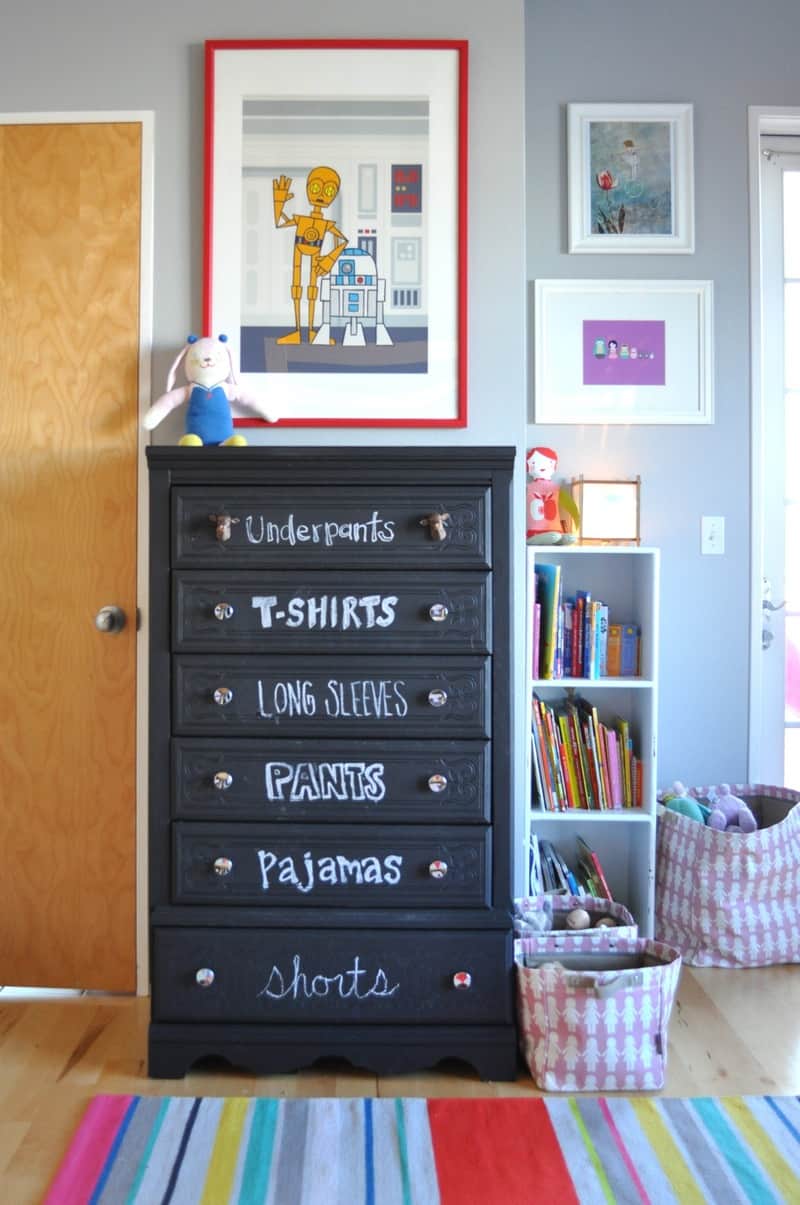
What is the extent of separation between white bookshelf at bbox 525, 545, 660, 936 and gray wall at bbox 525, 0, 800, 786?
0.15 m

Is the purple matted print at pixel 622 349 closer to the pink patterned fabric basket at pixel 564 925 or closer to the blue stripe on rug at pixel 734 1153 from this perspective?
the pink patterned fabric basket at pixel 564 925

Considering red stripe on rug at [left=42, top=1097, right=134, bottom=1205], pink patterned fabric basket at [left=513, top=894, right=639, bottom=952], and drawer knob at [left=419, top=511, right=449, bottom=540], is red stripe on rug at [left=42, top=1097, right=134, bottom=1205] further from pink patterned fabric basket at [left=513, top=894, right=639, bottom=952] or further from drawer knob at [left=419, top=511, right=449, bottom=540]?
drawer knob at [left=419, top=511, right=449, bottom=540]

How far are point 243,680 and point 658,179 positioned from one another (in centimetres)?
185

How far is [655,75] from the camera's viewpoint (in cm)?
257

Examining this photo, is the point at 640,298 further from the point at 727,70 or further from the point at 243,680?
the point at 243,680

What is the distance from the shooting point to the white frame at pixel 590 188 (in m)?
2.55

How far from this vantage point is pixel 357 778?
179 centimetres

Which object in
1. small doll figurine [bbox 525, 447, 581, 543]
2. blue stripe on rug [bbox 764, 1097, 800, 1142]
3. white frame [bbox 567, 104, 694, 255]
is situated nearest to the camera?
blue stripe on rug [bbox 764, 1097, 800, 1142]

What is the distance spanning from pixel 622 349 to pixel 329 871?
164 cm

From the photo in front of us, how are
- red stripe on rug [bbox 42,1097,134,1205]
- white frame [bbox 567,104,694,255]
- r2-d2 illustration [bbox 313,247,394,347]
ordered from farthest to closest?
white frame [bbox 567,104,694,255], r2-d2 illustration [bbox 313,247,394,347], red stripe on rug [bbox 42,1097,134,1205]

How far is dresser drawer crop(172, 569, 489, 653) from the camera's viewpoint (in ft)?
5.88

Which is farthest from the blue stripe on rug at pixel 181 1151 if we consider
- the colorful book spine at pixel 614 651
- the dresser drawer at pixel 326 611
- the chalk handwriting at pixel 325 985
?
the colorful book spine at pixel 614 651

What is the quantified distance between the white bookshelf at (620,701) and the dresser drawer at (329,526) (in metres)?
0.50

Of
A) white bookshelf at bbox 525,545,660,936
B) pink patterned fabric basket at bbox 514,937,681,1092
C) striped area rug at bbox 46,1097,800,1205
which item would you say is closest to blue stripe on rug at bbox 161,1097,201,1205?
striped area rug at bbox 46,1097,800,1205
